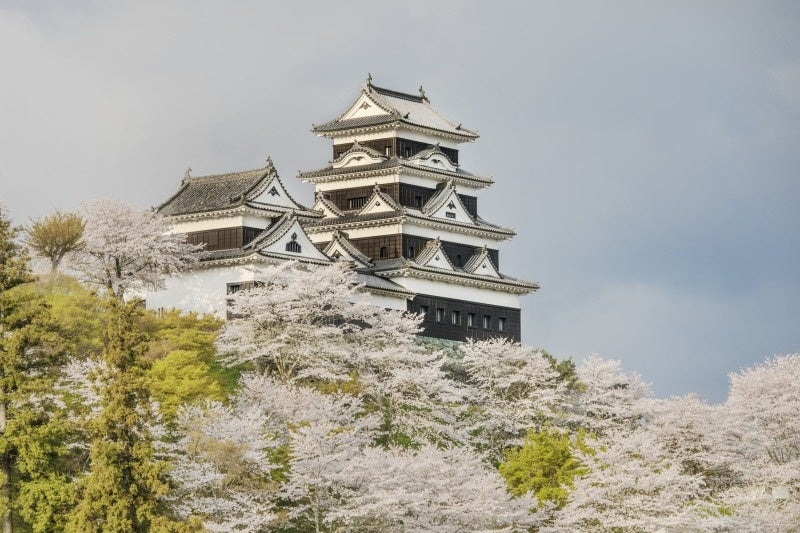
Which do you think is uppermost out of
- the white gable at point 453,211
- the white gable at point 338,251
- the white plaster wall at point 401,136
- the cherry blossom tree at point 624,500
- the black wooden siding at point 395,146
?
the white plaster wall at point 401,136

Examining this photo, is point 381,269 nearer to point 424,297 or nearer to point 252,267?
point 424,297

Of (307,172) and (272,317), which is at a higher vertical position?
(307,172)

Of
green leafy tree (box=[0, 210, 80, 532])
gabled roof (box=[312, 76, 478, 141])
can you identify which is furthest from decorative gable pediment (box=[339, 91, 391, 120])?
green leafy tree (box=[0, 210, 80, 532])

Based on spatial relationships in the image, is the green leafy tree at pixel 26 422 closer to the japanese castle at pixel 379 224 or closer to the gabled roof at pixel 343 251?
the japanese castle at pixel 379 224

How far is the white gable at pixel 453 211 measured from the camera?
69.8 metres

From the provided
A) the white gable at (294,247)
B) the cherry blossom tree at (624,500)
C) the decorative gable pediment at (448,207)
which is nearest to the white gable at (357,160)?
the decorative gable pediment at (448,207)

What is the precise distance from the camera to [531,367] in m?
62.3

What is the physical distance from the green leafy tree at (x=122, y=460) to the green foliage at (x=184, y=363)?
457cm

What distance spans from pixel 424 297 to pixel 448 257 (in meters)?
3.30

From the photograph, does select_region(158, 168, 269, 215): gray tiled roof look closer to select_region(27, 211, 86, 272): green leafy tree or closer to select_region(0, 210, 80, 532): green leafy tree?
select_region(27, 211, 86, 272): green leafy tree

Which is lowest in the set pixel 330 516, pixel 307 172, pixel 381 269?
pixel 330 516

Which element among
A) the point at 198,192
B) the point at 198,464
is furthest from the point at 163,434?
the point at 198,192

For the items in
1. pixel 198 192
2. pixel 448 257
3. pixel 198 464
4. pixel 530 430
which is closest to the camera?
pixel 198 464

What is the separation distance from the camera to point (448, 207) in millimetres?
70250
